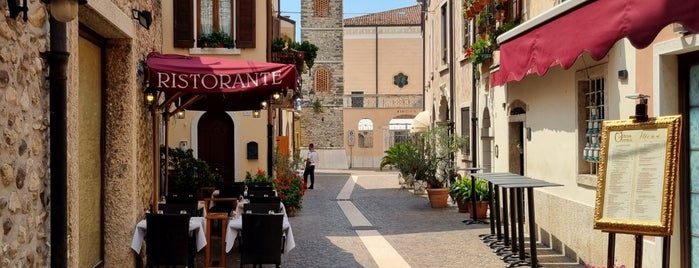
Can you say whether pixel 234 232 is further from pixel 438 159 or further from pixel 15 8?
pixel 438 159

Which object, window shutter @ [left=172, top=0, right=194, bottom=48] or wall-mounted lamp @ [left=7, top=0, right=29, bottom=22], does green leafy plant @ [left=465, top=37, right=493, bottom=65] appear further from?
wall-mounted lamp @ [left=7, top=0, right=29, bottom=22]

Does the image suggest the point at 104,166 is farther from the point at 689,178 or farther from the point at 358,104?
the point at 358,104

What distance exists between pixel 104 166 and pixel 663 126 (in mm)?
5126

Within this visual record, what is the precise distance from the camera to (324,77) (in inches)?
1845

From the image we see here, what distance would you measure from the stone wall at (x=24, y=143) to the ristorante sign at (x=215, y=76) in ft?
9.08

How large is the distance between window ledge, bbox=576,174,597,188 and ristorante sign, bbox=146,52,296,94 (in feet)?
12.4

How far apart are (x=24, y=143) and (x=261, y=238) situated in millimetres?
3737

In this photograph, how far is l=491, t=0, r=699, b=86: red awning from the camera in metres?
4.63

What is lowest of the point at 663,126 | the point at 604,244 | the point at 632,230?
the point at 604,244

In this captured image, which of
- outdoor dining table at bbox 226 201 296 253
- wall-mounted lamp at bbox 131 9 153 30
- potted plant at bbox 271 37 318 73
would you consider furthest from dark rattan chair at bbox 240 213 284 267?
potted plant at bbox 271 37 318 73

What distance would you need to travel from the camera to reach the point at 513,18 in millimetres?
12062

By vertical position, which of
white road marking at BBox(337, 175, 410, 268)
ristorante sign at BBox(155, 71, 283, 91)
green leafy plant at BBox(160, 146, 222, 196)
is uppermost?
ristorante sign at BBox(155, 71, 283, 91)

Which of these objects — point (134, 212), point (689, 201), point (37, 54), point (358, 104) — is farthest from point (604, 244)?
point (358, 104)

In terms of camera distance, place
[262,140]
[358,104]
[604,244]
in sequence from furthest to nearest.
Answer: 1. [358,104]
2. [262,140]
3. [604,244]
